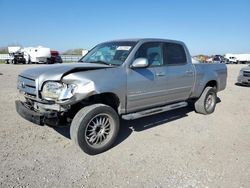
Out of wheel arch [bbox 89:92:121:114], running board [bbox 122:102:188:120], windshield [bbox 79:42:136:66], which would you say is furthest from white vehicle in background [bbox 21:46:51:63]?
wheel arch [bbox 89:92:121:114]

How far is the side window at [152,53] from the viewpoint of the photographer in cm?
493

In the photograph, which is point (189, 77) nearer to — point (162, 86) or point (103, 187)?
point (162, 86)

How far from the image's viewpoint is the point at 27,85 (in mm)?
4234

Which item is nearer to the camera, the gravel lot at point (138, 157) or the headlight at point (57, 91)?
the gravel lot at point (138, 157)

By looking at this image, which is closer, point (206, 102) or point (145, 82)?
point (145, 82)

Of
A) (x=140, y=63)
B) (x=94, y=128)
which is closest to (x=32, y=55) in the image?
(x=140, y=63)

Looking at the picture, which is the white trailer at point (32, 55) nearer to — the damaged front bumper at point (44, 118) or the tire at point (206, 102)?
the tire at point (206, 102)

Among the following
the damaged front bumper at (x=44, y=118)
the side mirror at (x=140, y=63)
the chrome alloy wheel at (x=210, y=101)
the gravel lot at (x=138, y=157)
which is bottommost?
the gravel lot at (x=138, y=157)

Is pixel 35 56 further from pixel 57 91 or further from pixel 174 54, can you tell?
pixel 57 91

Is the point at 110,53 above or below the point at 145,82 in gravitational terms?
above

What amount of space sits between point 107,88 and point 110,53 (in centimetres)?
124

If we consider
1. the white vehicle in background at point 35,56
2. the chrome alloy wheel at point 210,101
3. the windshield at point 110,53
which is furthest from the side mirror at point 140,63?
the white vehicle in background at point 35,56

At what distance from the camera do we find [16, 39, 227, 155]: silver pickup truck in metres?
3.84

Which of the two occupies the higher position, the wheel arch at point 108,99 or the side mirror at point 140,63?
the side mirror at point 140,63
